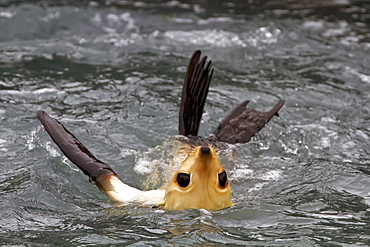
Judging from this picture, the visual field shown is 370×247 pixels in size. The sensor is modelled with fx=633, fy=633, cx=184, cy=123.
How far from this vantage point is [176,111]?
6012 mm

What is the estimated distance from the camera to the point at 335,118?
6090 millimetres

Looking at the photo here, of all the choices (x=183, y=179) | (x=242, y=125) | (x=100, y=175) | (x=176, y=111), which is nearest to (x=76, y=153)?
(x=100, y=175)

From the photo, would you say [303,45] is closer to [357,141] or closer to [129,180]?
[357,141]

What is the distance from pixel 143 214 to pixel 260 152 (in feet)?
5.61

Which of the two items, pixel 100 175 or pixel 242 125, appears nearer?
pixel 100 175

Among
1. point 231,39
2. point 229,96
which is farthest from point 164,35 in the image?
point 229,96

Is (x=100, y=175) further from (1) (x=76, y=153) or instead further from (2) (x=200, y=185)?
(2) (x=200, y=185)

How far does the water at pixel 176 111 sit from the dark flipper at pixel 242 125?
0.15m

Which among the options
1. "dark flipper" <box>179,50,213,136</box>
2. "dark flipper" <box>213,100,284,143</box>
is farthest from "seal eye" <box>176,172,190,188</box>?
"dark flipper" <box>213,100,284,143</box>

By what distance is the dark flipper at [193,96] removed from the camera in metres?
4.79

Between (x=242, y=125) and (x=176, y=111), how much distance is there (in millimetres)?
1084

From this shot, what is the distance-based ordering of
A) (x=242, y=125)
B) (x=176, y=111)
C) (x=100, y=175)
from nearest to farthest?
(x=100, y=175), (x=242, y=125), (x=176, y=111)

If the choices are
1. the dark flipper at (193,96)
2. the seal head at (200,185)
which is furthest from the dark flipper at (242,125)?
the seal head at (200,185)

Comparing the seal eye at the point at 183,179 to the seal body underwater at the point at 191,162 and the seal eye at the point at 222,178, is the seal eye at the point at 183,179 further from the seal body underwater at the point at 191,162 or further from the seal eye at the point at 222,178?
the seal eye at the point at 222,178
